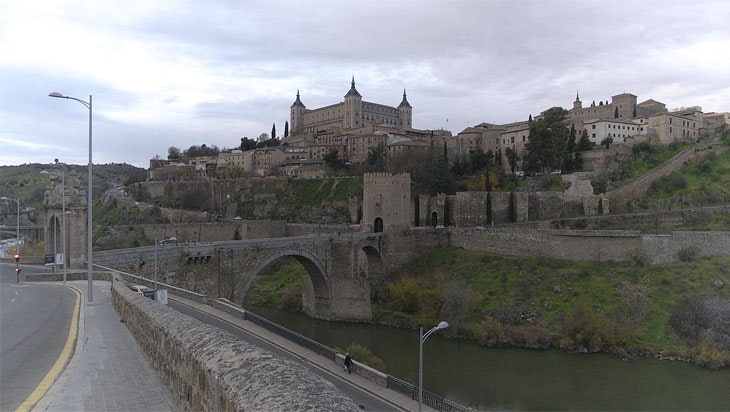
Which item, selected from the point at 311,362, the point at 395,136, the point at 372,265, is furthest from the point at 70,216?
the point at 395,136

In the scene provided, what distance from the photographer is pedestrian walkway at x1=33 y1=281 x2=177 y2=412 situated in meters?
5.73

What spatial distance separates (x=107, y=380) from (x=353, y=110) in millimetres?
101150

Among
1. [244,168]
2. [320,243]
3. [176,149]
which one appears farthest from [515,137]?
[176,149]

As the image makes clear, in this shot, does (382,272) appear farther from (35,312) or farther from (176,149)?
(176,149)

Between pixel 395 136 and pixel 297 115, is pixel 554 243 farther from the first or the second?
pixel 297 115

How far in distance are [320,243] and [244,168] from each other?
58322 mm

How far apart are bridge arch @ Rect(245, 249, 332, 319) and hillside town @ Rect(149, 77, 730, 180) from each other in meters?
32.4

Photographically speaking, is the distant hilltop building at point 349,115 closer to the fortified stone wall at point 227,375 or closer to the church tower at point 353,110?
the church tower at point 353,110

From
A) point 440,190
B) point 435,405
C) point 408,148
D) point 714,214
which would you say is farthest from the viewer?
point 408,148

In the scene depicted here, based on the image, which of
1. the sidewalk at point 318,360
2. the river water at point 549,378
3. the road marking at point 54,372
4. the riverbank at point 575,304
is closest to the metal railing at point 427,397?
the sidewalk at point 318,360

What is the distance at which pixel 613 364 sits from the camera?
26.3m

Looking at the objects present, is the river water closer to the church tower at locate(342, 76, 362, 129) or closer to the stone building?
the stone building

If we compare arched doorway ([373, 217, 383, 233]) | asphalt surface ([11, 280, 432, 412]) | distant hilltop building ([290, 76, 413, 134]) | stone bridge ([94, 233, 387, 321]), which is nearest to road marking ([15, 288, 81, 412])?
asphalt surface ([11, 280, 432, 412])

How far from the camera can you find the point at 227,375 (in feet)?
13.2
